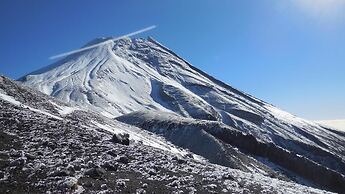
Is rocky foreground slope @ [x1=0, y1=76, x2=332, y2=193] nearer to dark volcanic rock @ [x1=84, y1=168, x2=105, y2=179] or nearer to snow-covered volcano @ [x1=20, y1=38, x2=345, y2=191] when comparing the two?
dark volcanic rock @ [x1=84, y1=168, x2=105, y2=179]

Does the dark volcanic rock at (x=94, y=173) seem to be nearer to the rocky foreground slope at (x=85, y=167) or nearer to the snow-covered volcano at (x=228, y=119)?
the rocky foreground slope at (x=85, y=167)

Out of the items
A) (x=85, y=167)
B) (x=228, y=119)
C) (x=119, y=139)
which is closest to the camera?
(x=85, y=167)

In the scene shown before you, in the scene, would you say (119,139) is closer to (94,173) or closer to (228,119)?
(94,173)

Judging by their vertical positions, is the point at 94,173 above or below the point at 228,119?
below

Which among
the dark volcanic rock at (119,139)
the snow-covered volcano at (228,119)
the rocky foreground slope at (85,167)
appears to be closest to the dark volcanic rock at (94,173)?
the rocky foreground slope at (85,167)

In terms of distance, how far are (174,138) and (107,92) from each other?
9466cm

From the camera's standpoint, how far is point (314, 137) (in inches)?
6176

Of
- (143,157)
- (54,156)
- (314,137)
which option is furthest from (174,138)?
(314,137)

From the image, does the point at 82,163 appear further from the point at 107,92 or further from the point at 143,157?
the point at 107,92

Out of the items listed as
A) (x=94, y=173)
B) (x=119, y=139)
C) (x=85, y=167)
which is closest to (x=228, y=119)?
(x=119, y=139)

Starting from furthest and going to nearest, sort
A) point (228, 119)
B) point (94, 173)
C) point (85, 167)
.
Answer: point (228, 119), point (85, 167), point (94, 173)

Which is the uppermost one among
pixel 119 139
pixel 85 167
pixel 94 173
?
pixel 119 139

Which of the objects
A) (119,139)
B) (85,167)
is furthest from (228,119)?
(85,167)

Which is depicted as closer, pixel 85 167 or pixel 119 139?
pixel 85 167
